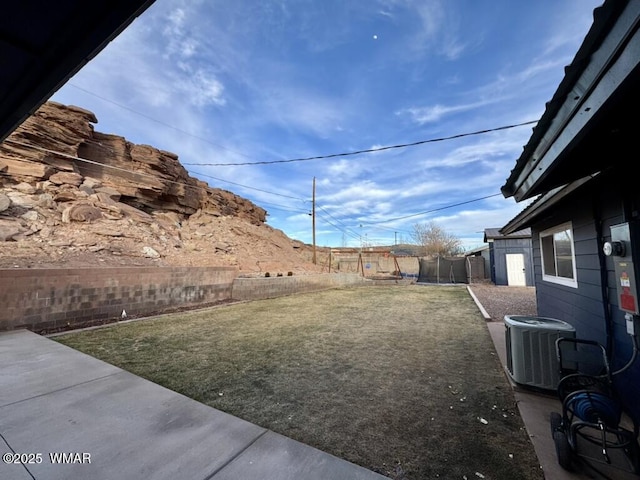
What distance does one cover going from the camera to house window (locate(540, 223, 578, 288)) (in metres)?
3.41

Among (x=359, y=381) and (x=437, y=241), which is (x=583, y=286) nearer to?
(x=359, y=381)

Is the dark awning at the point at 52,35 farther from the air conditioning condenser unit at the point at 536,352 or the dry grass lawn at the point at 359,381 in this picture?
the air conditioning condenser unit at the point at 536,352

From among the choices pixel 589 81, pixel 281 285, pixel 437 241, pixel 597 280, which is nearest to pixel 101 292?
pixel 281 285

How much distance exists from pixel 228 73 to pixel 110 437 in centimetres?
838

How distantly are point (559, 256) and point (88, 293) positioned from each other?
332 inches

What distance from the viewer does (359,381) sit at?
9.16ft

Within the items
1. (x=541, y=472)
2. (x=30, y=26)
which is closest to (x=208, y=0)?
(x=30, y=26)

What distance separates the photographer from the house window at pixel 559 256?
341 centimetres

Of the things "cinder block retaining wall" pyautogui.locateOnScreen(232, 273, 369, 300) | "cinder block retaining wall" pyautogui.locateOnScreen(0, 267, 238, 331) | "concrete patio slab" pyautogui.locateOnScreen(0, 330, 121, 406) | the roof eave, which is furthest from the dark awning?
"cinder block retaining wall" pyautogui.locateOnScreen(232, 273, 369, 300)

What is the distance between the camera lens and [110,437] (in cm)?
173

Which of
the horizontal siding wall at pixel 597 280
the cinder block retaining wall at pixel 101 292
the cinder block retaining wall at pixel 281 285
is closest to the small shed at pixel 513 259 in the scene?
the cinder block retaining wall at pixel 281 285

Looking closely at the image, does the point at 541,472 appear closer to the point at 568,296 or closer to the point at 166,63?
the point at 568,296

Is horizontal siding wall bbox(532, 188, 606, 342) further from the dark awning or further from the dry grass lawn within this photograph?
the dark awning

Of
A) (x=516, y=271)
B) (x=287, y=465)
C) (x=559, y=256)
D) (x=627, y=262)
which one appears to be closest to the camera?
(x=287, y=465)
